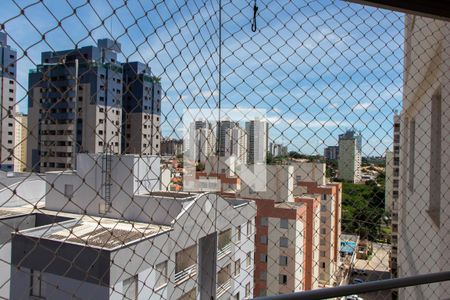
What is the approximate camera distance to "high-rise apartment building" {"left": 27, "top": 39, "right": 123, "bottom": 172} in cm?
67

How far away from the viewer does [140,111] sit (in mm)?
860

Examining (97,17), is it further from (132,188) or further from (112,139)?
(132,188)

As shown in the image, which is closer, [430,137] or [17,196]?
[17,196]

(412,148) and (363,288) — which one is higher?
(412,148)

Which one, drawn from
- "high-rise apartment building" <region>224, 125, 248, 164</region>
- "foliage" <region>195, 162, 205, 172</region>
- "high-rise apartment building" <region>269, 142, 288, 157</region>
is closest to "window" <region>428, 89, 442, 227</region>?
"high-rise apartment building" <region>269, 142, 288, 157</region>

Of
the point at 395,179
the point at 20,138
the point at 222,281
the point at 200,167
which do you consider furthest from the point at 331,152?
the point at 395,179

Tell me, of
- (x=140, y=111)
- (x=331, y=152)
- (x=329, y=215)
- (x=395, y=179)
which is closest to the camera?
(x=140, y=111)

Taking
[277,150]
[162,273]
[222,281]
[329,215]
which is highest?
[277,150]

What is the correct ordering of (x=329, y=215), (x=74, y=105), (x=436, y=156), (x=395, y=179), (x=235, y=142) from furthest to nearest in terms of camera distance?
(x=329, y=215), (x=395, y=179), (x=436, y=156), (x=235, y=142), (x=74, y=105)

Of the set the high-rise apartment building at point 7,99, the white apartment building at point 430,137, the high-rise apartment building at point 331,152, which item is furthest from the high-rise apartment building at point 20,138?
the white apartment building at point 430,137

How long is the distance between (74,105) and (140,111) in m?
0.16

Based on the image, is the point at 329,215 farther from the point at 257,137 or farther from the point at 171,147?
the point at 171,147

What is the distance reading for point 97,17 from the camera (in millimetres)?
678

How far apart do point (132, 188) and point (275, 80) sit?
20.7 inches
